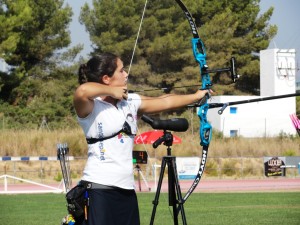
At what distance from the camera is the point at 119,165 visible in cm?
469

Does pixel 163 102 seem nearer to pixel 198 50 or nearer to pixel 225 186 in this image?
pixel 198 50

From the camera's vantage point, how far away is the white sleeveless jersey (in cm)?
468

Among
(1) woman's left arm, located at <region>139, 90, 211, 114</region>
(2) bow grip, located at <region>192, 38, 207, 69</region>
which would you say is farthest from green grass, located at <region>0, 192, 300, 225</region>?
(1) woman's left arm, located at <region>139, 90, 211, 114</region>

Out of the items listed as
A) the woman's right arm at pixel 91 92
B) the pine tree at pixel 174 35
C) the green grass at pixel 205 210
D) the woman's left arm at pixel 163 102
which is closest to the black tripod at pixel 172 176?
the woman's left arm at pixel 163 102

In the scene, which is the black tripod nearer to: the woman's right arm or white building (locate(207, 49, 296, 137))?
the woman's right arm

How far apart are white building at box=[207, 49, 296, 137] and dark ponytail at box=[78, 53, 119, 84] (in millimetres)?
36469

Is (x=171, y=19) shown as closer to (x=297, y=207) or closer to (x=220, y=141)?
(x=220, y=141)

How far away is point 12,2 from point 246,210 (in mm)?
24808

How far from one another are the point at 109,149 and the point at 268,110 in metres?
39.9

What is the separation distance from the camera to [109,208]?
468 centimetres

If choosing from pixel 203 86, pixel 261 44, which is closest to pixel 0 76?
pixel 261 44

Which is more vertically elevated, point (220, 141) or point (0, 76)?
point (0, 76)

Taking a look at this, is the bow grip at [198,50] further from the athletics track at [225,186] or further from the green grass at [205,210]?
the athletics track at [225,186]

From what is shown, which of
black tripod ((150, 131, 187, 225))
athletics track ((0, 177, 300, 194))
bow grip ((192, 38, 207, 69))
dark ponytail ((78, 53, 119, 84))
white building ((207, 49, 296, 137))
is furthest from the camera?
white building ((207, 49, 296, 137))
